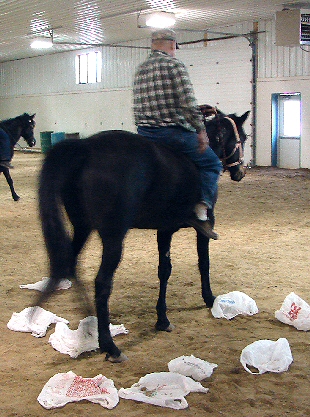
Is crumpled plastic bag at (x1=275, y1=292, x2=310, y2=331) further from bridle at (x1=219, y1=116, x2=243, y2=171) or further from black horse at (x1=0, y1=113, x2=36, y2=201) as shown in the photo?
black horse at (x1=0, y1=113, x2=36, y2=201)

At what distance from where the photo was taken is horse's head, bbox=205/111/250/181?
207 inches

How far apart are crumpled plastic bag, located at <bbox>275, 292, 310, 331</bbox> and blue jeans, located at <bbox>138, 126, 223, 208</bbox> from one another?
1.11 meters

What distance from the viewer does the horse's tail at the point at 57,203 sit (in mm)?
3590

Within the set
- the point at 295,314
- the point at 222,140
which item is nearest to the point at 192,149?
the point at 222,140

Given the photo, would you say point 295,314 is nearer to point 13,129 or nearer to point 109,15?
point 13,129

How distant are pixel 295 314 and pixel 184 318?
38.7 inches

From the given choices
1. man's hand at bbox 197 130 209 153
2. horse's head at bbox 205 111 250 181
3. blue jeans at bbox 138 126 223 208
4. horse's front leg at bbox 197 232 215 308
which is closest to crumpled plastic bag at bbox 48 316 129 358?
horse's front leg at bbox 197 232 215 308

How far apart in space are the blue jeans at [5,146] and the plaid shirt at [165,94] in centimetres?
765

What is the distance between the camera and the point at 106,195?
12.1 feet

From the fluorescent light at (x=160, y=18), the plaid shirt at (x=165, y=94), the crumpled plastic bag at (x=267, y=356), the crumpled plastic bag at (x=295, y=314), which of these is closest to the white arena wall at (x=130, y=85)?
the fluorescent light at (x=160, y=18)

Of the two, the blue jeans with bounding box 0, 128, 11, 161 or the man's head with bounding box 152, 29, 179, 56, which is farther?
the blue jeans with bounding box 0, 128, 11, 161

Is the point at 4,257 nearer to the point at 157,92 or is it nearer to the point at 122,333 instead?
the point at 122,333

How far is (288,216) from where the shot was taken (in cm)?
986

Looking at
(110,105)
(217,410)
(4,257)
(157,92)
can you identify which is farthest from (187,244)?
(110,105)
